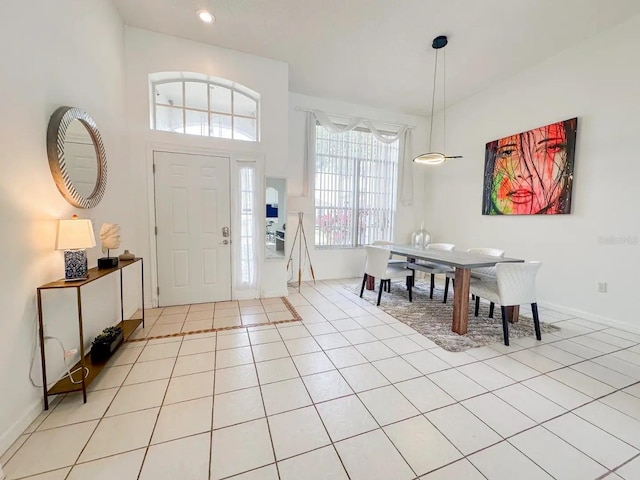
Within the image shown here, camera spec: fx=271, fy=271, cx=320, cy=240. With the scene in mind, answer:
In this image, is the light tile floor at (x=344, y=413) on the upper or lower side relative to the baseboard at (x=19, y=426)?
lower

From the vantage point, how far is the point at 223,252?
3.85 m

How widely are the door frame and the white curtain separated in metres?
1.17

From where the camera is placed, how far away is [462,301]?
2.91 meters

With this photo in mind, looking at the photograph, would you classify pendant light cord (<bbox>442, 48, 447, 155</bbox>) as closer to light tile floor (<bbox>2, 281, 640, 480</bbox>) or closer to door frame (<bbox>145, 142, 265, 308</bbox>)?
door frame (<bbox>145, 142, 265, 308</bbox>)

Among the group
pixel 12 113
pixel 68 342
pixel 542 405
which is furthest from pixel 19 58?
pixel 542 405

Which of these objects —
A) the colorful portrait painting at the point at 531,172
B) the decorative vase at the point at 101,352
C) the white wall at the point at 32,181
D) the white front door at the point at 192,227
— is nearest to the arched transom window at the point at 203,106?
the white front door at the point at 192,227

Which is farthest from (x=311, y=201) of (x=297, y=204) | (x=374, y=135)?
(x=374, y=135)

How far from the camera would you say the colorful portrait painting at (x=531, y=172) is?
3.52 metres

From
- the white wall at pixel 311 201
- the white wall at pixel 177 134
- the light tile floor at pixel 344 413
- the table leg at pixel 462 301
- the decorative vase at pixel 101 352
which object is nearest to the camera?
the light tile floor at pixel 344 413

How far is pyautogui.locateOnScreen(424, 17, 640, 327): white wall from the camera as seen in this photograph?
301 centimetres

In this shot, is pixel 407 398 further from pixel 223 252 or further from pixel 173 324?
pixel 223 252

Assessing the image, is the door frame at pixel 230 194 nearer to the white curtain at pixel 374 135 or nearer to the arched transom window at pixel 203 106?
the arched transom window at pixel 203 106

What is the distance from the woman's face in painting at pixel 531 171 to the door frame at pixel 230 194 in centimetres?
376

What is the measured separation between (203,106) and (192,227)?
169cm
